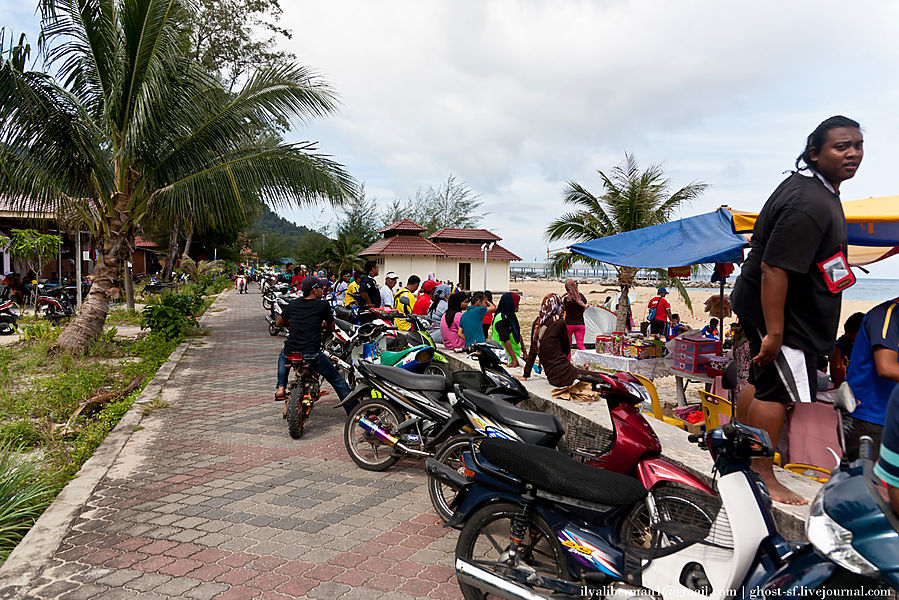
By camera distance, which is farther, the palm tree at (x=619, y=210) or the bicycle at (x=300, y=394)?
the palm tree at (x=619, y=210)

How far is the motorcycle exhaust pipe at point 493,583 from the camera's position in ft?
8.14

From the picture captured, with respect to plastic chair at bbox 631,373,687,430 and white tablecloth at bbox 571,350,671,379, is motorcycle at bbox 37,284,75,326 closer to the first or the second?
white tablecloth at bbox 571,350,671,379

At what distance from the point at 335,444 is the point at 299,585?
8.69ft

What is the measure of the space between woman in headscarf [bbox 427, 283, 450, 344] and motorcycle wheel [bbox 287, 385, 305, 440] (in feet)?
13.6

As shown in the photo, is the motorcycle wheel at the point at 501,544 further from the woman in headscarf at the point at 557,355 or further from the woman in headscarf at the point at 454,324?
the woman in headscarf at the point at 454,324

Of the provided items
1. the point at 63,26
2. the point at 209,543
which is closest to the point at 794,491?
the point at 209,543

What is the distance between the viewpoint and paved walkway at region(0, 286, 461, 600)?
3133 mm

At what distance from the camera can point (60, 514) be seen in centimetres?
388

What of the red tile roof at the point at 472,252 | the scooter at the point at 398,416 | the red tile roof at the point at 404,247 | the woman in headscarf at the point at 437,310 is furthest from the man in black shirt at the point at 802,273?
the red tile roof at the point at 472,252

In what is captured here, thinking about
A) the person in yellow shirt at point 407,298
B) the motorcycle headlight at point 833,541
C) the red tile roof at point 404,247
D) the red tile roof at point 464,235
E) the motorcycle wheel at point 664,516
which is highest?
the red tile roof at point 464,235

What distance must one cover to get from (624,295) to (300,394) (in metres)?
9.05

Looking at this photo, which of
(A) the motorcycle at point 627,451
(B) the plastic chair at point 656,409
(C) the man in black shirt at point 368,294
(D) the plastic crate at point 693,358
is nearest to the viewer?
(A) the motorcycle at point 627,451

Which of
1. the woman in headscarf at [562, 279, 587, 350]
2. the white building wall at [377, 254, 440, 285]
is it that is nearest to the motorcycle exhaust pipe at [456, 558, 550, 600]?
the woman in headscarf at [562, 279, 587, 350]

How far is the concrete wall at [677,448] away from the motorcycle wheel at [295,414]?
93.4 inches
